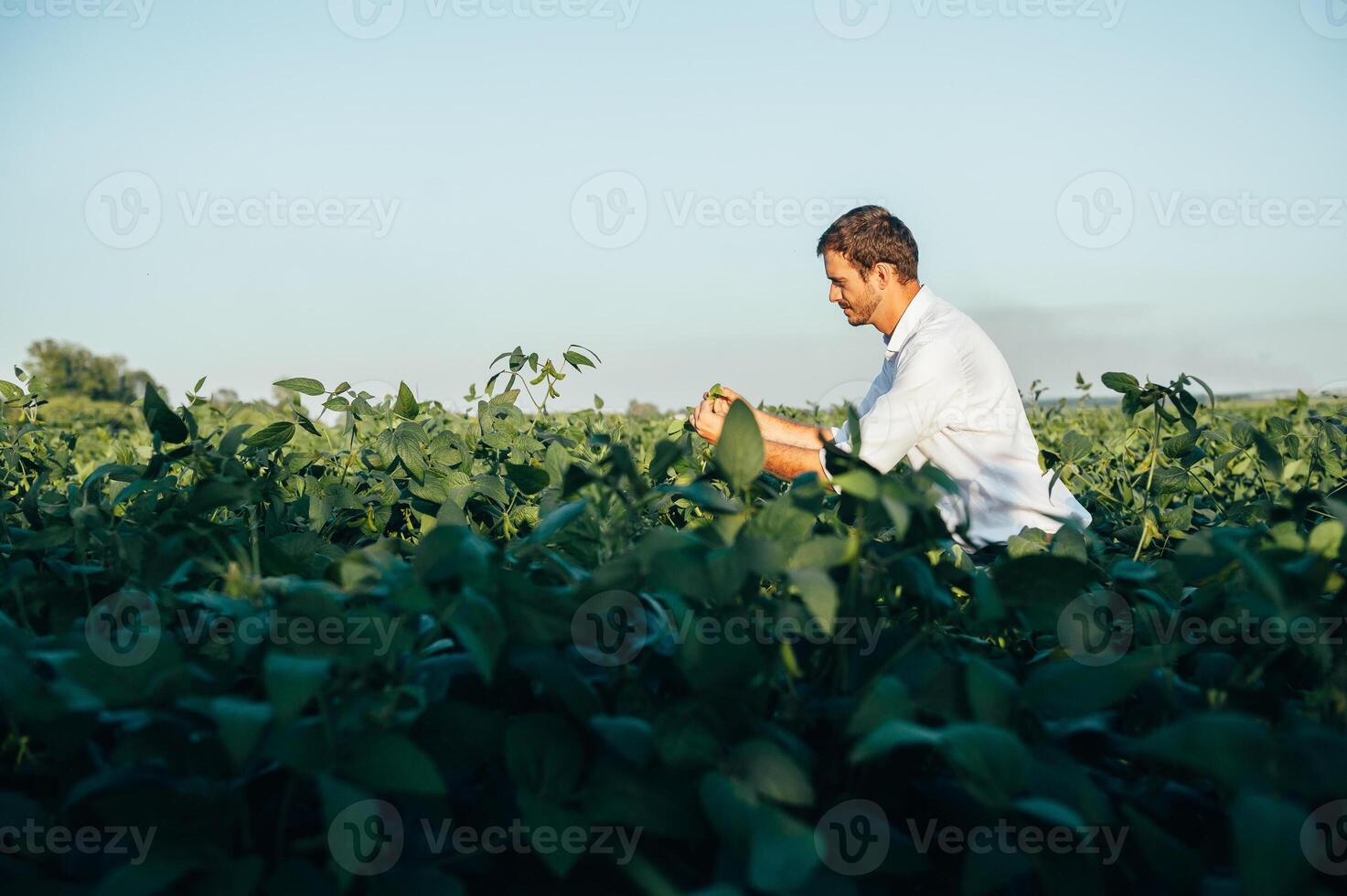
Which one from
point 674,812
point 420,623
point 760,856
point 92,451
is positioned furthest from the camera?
point 92,451

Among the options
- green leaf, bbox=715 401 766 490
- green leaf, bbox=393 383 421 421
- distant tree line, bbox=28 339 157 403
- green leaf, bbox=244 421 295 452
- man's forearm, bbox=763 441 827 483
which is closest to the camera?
green leaf, bbox=715 401 766 490

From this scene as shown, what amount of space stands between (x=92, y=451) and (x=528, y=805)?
264 inches

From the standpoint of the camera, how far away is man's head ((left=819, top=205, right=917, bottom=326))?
3.58m

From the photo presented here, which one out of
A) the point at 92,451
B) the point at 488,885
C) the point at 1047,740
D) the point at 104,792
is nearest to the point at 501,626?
the point at 488,885

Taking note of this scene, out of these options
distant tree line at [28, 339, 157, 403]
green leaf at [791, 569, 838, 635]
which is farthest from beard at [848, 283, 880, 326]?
distant tree line at [28, 339, 157, 403]

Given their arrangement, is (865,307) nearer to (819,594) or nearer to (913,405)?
(913,405)

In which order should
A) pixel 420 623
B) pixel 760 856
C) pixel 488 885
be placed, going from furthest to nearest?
1. pixel 420 623
2. pixel 488 885
3. pixel 760 856

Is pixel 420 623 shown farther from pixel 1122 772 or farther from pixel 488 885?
pixel 1122 772

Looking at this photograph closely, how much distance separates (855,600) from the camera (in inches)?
43.1

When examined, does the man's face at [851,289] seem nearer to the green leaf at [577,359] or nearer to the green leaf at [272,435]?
the green leaf at [577,359]

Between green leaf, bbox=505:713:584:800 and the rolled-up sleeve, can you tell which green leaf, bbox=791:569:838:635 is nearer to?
green leaf, bbox=505:713:584:800

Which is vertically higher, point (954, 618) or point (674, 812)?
point (954, 618)

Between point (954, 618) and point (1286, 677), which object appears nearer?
point (1286, 677)

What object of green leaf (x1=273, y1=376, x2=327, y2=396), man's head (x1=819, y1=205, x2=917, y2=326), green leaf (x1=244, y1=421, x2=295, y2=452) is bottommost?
green leaf (x1=244, y1=421, x2=295, y2=452)
